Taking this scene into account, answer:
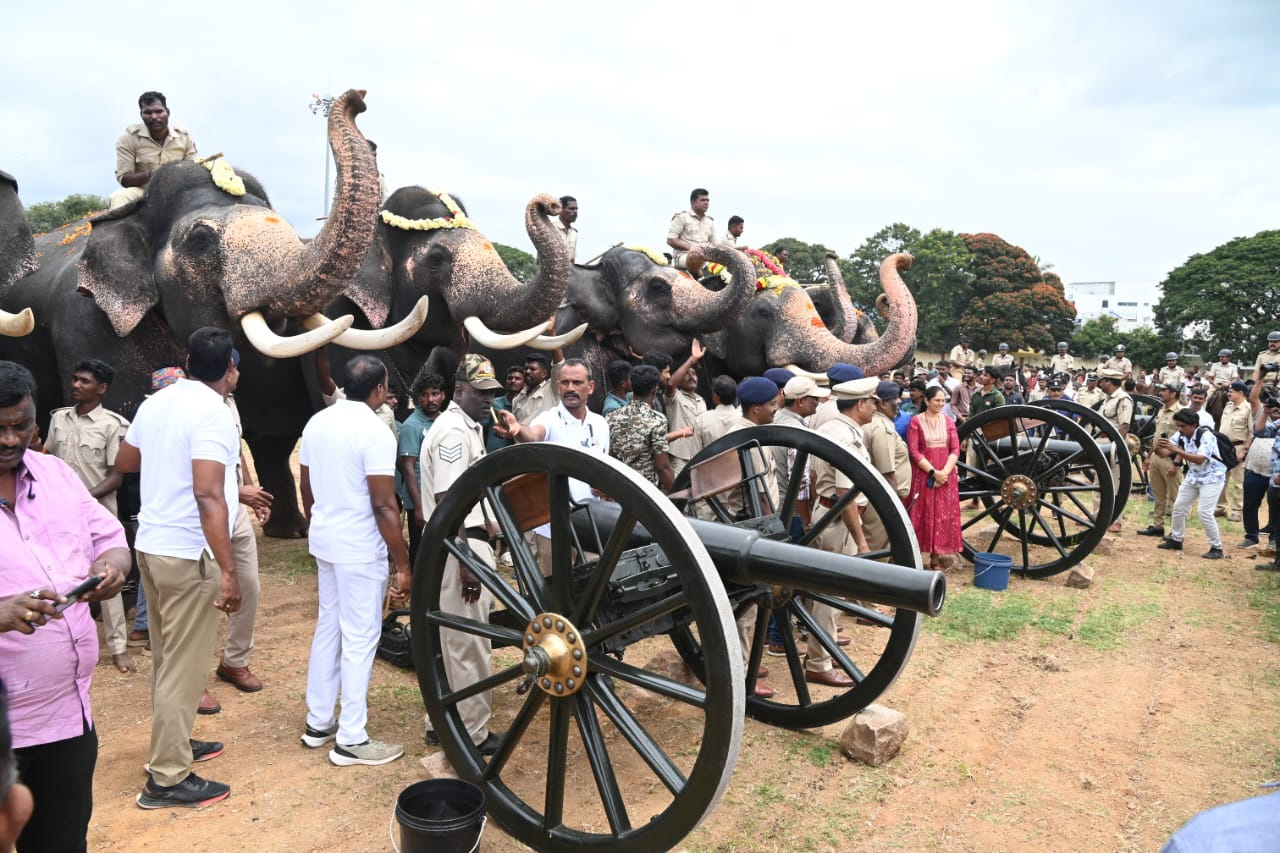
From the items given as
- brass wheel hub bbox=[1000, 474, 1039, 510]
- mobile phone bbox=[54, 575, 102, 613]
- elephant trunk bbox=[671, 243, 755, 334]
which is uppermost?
elephant trunk bbox=[671, 243, 755, 334]

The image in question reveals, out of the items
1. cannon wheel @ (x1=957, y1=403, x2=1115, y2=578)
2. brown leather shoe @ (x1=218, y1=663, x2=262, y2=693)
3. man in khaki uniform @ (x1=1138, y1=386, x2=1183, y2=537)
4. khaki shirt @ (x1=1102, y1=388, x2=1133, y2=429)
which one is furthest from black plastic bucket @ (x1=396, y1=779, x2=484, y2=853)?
khaki shirt @ (x1=1102, y1=388, x2=1133, y2=429)

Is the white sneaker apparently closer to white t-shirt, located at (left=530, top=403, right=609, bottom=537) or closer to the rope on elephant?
white t-shirt, located at (left=530, top=403, right=609, bottom=537)

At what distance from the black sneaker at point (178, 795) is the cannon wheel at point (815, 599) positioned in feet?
7.12

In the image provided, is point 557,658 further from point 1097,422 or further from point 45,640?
point 1097,422

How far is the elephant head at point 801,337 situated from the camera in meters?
9.55

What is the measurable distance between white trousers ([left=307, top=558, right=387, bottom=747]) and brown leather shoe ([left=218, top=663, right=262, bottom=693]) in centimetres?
92

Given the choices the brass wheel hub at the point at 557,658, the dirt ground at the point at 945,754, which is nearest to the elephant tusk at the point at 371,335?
the dirt ground at the point at 945,754

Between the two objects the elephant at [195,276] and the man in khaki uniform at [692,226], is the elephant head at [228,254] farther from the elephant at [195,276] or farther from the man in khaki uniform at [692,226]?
the man in khaki uniform at [692,226]

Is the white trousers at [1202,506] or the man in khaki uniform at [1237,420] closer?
the white trousers at [1202,506]

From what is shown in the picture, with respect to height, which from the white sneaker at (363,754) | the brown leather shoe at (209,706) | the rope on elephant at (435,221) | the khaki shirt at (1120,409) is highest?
the rope on elephant at (435,221)

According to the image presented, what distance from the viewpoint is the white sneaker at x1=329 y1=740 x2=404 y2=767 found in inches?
152

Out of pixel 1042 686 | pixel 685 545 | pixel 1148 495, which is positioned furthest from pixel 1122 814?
pixel 1148 495

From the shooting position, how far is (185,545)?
3574mm

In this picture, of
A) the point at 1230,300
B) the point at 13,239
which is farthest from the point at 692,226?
the point at 1230,300
